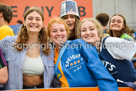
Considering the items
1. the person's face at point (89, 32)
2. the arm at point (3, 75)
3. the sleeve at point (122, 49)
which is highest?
the person's face at point (89, 32)

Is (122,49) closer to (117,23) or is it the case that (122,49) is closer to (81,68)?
(81,68)

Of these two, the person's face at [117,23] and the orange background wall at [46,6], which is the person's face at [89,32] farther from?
the orange background wall at [46,6]

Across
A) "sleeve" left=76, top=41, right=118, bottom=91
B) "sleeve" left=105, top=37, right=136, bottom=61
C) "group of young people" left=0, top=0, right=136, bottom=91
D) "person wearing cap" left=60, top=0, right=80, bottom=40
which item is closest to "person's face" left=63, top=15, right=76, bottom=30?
"person wearing cap" left=60, top=0, right=80, bottom=40

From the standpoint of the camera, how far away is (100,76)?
1495 mm

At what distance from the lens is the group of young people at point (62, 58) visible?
61.8 inches

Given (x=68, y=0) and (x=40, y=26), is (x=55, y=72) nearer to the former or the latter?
(x=40, y=26)

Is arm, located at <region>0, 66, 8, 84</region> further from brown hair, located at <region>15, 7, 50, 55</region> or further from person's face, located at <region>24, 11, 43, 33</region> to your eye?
person's face, located at <region>24, 11, 43, 33</region>

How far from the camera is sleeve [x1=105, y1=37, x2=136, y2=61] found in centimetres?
156

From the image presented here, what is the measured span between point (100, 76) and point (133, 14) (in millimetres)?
8067

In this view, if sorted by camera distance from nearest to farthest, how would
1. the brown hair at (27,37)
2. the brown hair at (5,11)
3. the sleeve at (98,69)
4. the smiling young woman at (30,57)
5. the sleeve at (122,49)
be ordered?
the sleeve at (98,69), the sleeve at (122,49), the smiling young woman at (30,57), the brown hair at (27,37), the brown hair at (5,11)

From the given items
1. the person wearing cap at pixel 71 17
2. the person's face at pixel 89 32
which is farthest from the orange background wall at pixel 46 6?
the person's face at pixel 89 32

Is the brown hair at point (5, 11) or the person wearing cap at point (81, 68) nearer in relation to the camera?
the person wearing cap at point (81, 68)

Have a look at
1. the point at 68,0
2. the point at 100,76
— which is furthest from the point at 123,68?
the point at 68,0

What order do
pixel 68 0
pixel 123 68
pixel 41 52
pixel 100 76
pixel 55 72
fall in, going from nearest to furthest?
1. pixel 100 76
2. pixel 123 68
3. pixel 55 72
4. pixel 41 52
5. pixel 68 0
